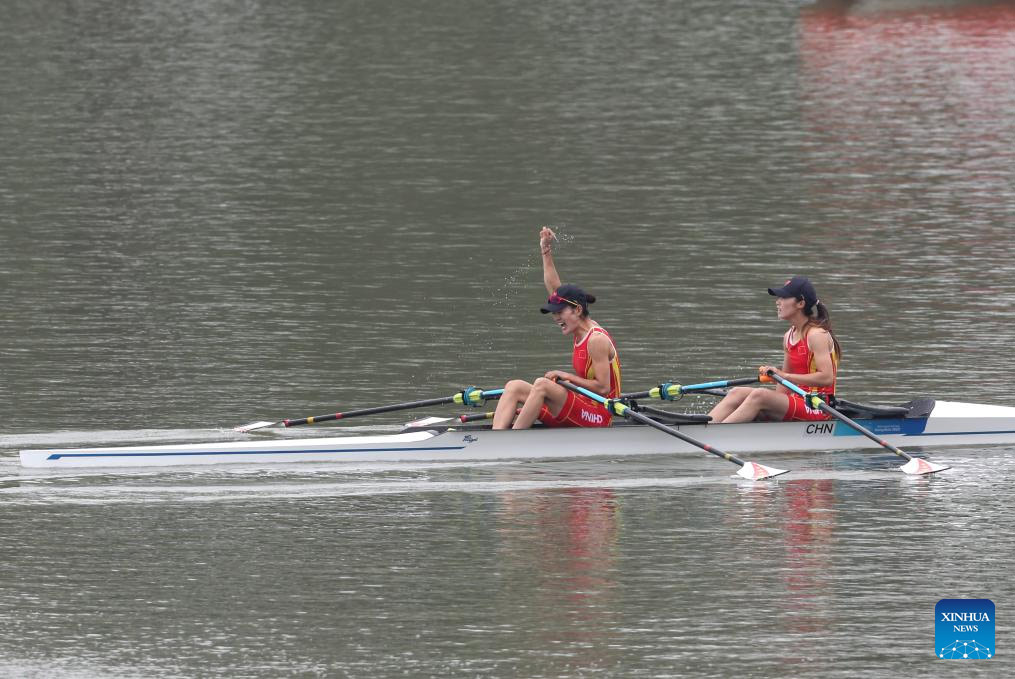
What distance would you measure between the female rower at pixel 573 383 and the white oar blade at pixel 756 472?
5.31 ft

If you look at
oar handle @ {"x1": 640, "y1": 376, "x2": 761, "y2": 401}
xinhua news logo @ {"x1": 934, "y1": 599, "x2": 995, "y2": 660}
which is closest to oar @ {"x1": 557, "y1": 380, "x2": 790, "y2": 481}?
oar handle @ {"x1": 640, "y1": 376, "x2": 761, "y2": 401}

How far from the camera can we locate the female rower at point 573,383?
18.2 m

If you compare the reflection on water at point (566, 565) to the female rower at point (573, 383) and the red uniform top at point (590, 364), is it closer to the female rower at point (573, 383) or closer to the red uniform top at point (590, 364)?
the female rower at point (573, 383)

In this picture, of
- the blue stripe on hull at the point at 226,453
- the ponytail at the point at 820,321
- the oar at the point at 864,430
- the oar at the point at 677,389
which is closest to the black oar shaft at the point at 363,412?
the blue stripe on hull at the point at 226,453

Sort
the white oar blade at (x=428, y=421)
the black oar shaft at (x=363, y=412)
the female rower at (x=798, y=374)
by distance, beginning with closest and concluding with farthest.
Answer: the white oar blade at (x=428, y=421) < the female rower at (x=798, y=374) < the black oar shaft at (x=363, y=412)

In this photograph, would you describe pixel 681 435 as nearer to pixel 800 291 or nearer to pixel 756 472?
pixel 756 472

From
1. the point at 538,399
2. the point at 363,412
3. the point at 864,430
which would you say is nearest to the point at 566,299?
the point at 538,399

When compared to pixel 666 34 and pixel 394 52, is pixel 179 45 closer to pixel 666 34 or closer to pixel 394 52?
pixel 394 52

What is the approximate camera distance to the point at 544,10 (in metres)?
72.8

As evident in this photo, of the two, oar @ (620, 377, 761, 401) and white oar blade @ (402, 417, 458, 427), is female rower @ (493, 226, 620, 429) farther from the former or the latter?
white oar blade @ (402, 417, 458, 427)

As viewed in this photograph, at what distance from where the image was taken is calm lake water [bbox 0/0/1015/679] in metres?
13.2

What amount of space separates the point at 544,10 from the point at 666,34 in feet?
24.3

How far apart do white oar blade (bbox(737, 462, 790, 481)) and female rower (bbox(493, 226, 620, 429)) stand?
5.31 ft

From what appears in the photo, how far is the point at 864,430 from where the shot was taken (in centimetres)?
1812
